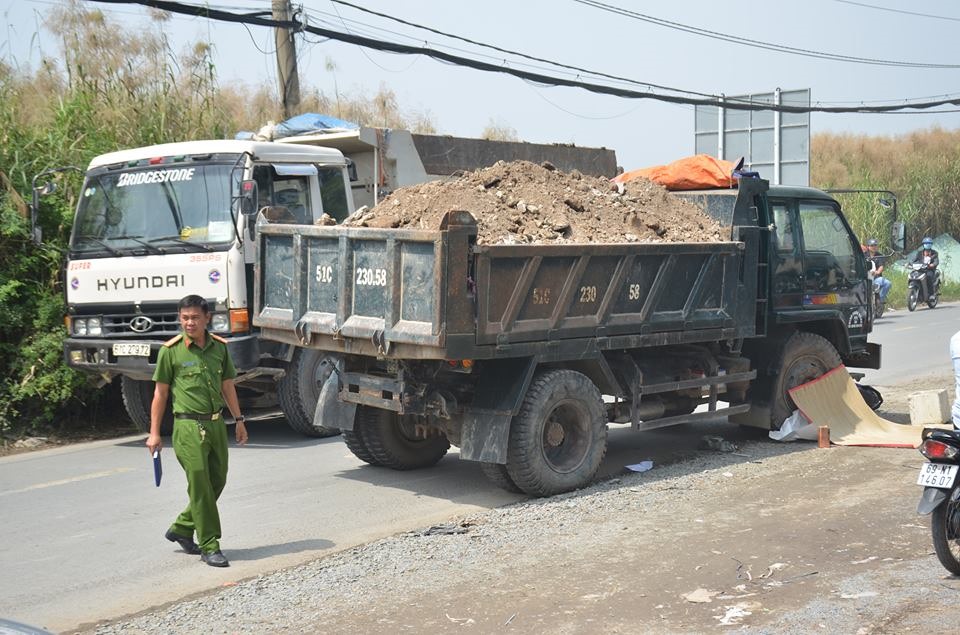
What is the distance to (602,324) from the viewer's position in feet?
25.8

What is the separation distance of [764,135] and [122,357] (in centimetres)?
1699

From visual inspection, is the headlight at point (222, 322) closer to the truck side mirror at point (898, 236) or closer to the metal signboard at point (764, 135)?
the truck side mirror at point (898, 236)

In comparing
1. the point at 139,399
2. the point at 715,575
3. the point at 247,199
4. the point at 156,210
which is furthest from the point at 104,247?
the point at 715,575

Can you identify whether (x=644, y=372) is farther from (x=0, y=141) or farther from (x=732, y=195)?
(x=0, y=141)

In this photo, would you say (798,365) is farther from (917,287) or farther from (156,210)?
(917,287)

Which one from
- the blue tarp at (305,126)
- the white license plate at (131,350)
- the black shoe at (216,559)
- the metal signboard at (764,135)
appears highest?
→ the metal signboard at (764,135)

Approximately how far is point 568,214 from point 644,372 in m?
1.41

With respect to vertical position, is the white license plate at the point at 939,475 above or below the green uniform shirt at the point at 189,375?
below

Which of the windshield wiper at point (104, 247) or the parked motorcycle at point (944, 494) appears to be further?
the windshield wiper at point (104, 247)

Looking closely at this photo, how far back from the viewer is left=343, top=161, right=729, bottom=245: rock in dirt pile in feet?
25.7

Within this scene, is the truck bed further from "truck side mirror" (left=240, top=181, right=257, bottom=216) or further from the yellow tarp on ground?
the yellow tarp on ground

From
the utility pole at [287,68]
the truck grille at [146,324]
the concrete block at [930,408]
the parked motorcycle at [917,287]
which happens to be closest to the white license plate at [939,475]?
the concrete block at [930,408]

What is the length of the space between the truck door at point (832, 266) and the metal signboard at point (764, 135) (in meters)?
12.4

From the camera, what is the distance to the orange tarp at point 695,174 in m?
9.62
